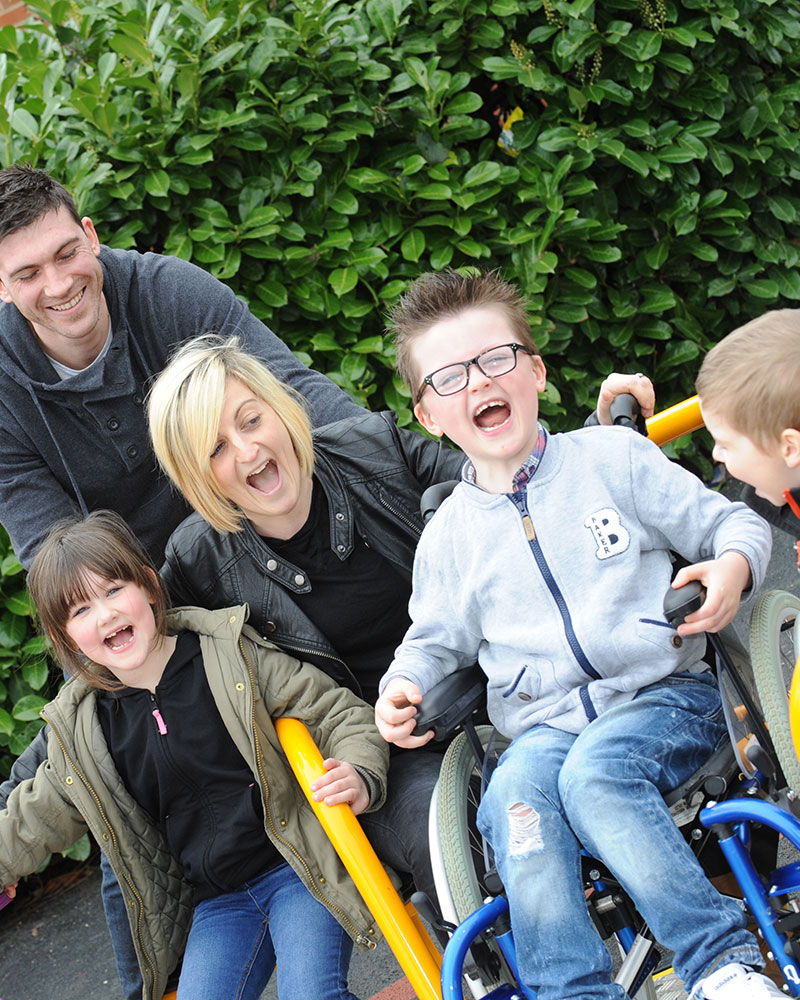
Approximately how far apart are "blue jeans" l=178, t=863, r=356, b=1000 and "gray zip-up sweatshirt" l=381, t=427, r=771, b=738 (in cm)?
57

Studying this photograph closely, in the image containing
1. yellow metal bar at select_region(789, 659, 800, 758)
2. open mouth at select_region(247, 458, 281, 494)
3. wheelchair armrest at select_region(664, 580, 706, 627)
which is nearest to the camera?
yellow metal bar at select_region(789, 659, 800, 758)

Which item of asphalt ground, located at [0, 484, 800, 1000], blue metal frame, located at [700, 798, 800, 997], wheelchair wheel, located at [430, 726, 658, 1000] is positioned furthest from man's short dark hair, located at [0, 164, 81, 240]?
asphalt ground, located at [0, 484, 800, 1000]

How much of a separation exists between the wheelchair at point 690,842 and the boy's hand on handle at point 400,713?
0.10ft

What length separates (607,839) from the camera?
192 centimetres

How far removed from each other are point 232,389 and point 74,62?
1.99 meters

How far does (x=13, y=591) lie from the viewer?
11.9ft

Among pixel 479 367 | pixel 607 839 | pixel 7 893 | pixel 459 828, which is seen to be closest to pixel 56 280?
pixel 479 367

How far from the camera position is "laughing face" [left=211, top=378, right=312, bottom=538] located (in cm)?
254

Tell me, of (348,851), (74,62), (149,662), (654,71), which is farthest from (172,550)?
(654,71)

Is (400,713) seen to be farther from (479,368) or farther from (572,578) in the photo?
(479,368)

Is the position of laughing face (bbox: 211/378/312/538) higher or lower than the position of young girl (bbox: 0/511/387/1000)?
higher

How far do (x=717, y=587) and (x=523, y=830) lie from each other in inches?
20.6

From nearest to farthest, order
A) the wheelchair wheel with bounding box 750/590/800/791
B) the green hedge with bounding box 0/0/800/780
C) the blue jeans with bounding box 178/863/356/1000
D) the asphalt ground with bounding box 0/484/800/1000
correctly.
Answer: the wheelchair wheel with bounding box 750/590/800/791 → the blue jeans with bounding box 178/863/356/1000 → the asphalt ground with bounding box 0/484/800/1000 → the green hedge with bounding box 0/0/800/780

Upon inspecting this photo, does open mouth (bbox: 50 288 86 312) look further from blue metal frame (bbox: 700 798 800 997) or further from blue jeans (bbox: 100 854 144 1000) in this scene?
blue metal frame (bbox: 700 798 800 997)
